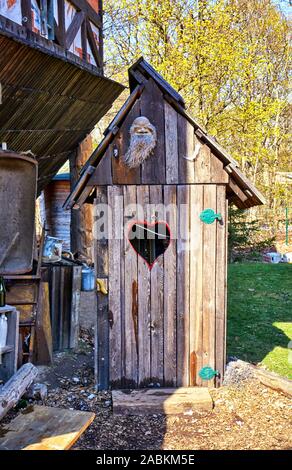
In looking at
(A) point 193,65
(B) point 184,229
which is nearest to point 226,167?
(B) point 184,229

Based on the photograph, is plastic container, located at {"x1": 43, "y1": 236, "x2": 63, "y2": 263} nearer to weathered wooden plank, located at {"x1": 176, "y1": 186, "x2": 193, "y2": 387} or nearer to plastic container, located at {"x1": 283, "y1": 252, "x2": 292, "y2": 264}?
weathered wooden plank, located at {"x1": 176, "y1": 186, "x2": 193, "y2": 387}

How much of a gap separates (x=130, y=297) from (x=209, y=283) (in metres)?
0.85

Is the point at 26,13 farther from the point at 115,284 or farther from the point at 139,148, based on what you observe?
the point at 115,284

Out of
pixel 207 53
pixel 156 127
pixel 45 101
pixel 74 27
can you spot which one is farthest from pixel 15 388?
pixel 207 53

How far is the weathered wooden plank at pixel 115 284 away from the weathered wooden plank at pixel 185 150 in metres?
0.67

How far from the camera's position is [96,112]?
9664 mm

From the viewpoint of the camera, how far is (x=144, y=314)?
5449 millimetres

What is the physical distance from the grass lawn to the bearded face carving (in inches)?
124

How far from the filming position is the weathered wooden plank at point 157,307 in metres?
5.35

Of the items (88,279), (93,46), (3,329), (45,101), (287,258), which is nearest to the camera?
(3,329)

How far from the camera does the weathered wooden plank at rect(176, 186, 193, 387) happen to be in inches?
211

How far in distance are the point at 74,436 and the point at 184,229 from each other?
246 cm

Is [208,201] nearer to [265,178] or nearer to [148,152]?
[148,152]

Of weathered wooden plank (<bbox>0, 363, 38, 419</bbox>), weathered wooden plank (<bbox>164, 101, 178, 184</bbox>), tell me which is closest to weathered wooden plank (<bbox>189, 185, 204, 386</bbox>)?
weathered wooden plank (<bbox>164, 101, 178, 184</bbox>)
